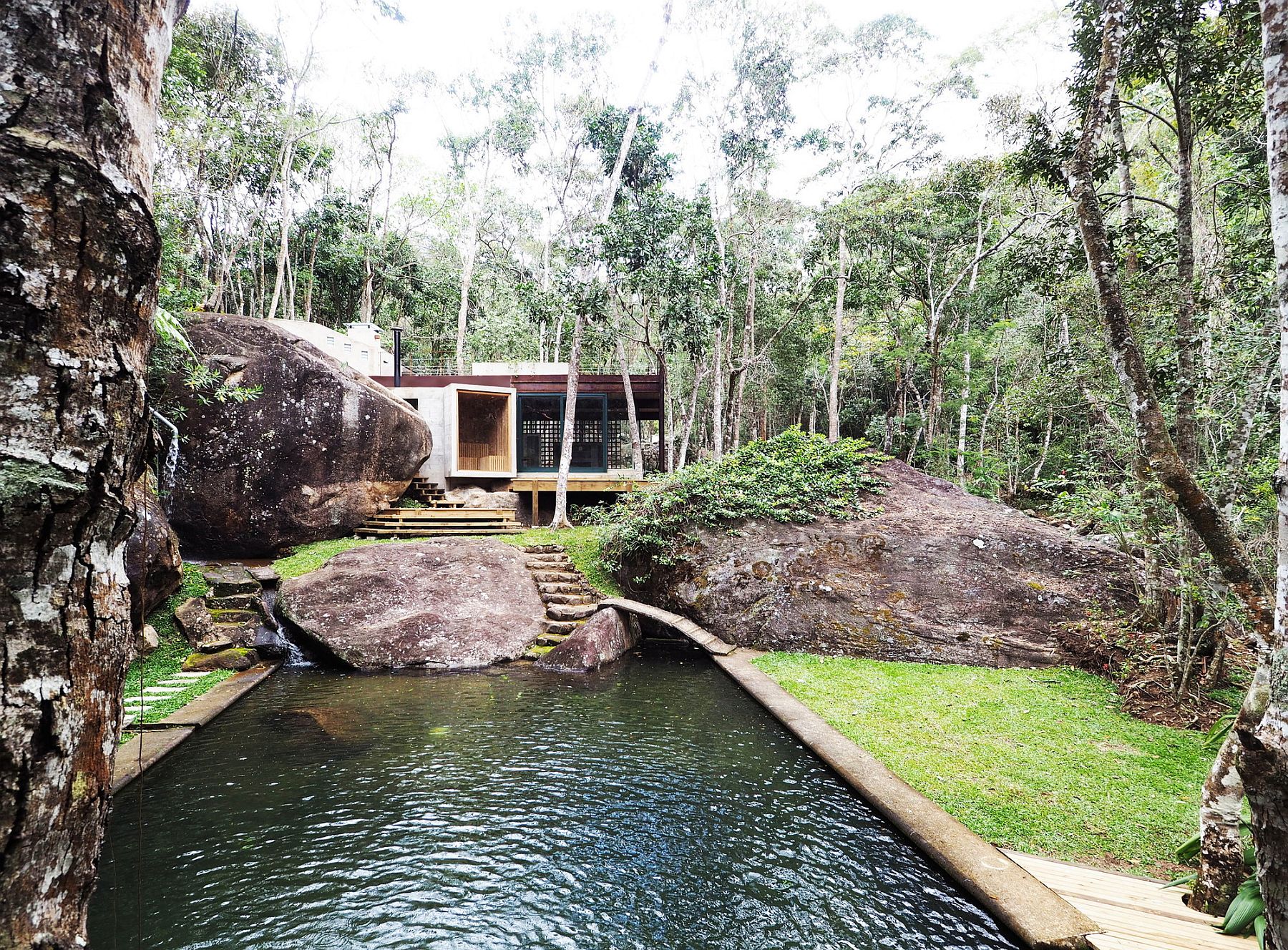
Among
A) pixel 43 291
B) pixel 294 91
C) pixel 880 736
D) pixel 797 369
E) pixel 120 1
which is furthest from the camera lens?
pixel 797 369

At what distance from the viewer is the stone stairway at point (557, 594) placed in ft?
26.3

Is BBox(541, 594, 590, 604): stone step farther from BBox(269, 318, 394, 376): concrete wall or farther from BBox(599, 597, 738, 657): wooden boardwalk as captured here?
BBox(269, 318, 394, 376): concrete wall

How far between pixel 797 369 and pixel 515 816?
20.2 metres

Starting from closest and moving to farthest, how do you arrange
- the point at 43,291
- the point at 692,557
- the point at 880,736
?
the point at 43,291, the point at 880,736, the point at 692,557

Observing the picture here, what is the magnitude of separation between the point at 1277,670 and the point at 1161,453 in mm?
2200

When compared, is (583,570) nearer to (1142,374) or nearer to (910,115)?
(1142,374)

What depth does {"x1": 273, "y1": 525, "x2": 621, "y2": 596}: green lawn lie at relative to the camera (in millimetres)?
9484

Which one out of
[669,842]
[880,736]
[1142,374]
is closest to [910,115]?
[1142,374]

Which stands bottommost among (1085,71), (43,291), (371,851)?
(371,851)

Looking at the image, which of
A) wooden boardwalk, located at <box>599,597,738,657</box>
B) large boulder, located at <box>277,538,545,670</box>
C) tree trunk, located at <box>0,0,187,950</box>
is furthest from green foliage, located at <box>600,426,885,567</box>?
tree trunk, located at <box>0,0,187,950</box>

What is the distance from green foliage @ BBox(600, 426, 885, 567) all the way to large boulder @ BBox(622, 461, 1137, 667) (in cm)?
24

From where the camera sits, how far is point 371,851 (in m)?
3.46

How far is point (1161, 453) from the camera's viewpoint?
3520 millimetres

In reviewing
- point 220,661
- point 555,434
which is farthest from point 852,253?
point 220,661
